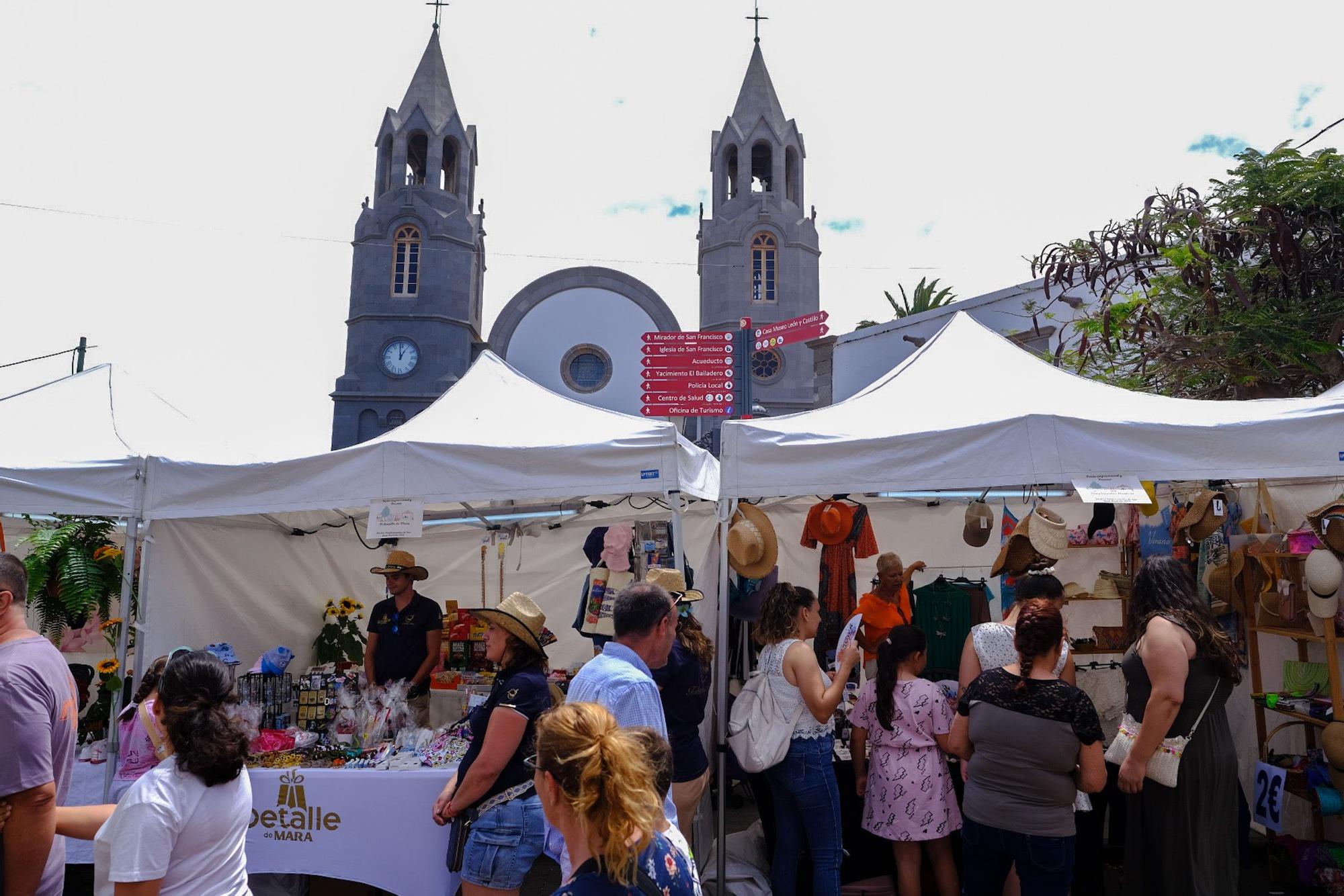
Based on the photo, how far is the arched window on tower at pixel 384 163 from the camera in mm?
33406

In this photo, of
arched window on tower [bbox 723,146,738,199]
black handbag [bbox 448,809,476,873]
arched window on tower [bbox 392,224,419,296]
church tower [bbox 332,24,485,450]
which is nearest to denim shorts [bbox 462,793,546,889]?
black handbag [bbox 448,809,476,873]

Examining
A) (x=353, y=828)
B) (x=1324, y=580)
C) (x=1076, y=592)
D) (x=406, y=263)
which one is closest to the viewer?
(x=353, y=828)

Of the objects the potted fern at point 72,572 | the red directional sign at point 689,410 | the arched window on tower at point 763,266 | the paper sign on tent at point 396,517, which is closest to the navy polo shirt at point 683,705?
the paper sign on tent at point 396,517

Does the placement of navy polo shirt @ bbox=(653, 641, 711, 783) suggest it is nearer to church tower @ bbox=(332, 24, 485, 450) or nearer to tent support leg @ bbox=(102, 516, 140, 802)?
tent support leg @ bbox=(102, 516, 140, 802)

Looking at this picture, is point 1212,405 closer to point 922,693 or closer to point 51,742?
point 922,693

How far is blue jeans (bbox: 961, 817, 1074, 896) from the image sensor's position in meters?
3.17

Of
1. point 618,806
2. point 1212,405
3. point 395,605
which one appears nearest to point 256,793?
point 395,605

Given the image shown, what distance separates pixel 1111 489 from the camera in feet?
13.3

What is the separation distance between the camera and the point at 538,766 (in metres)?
1.76

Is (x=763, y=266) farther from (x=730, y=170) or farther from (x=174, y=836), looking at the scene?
(x=174, y=836)

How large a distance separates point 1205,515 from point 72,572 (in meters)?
6.35

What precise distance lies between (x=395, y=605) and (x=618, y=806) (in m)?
4.43

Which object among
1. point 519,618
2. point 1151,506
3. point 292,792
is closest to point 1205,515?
point 1151,506

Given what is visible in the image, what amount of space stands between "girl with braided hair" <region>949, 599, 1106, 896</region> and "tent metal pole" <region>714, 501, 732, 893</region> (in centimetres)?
145
